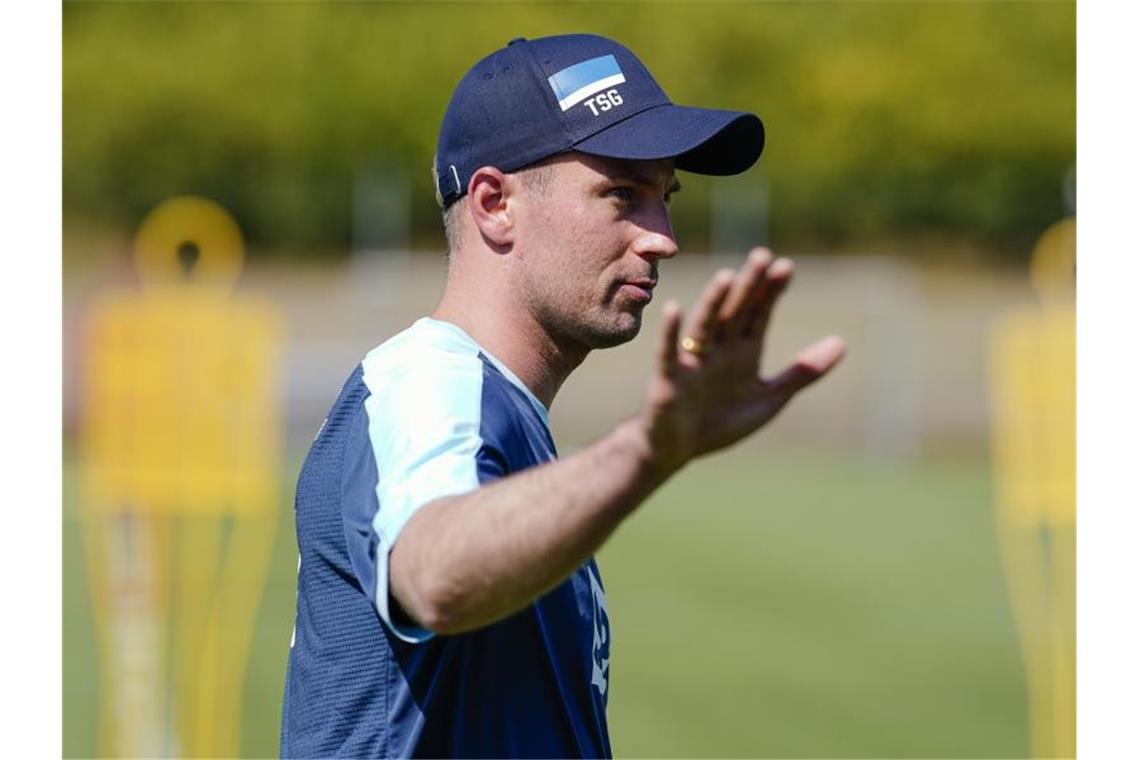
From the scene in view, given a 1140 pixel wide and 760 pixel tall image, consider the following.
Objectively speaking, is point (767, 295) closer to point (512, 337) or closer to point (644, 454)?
point (644, 454)

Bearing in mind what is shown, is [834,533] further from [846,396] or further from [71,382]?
[71,382]

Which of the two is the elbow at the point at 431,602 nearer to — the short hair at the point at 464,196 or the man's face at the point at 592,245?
the man's face at the point at 592,245

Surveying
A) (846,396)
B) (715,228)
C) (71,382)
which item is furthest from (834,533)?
(71,382)

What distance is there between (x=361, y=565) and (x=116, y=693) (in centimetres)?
551

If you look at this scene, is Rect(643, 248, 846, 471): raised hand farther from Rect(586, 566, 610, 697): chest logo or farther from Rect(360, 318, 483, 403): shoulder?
Rect(586, 566, 610, 697): chest logo

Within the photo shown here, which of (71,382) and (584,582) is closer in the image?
(584,582)

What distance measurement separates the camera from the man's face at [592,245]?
2533 mm

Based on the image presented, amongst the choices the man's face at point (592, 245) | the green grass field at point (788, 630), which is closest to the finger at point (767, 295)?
the man's face at point (592, 245)

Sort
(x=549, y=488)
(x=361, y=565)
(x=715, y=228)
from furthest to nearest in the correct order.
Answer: (x=715, y=228) < (x=361, y=565) < (x=549, y=488)

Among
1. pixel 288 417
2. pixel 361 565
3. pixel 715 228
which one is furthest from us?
pixel 715 228

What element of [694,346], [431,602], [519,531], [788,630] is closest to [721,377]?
[694,346]
